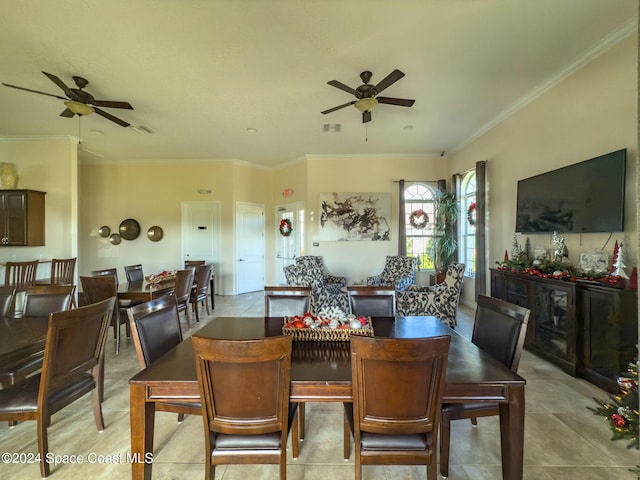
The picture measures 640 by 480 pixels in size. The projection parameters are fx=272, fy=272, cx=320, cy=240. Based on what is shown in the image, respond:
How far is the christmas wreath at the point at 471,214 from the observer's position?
4.91 metres

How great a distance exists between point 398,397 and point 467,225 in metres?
5.07

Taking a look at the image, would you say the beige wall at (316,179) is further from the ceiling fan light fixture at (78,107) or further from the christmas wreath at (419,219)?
the ceiling fan light fixture at (78,107)

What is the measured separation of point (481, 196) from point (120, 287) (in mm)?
5582

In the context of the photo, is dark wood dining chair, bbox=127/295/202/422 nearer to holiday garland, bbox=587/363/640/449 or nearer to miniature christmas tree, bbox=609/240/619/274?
holiday garland, bbox=587/363/640/449

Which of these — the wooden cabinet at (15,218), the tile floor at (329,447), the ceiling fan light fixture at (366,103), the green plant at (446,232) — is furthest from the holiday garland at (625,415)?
the wooden cabinet at (15,218)

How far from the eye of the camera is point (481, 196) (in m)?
4.52

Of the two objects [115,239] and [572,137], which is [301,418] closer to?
[572,137]

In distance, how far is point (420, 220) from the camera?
235 inches

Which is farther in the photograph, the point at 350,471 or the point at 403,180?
the point at 403,180

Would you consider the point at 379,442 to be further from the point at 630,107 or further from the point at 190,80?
the point at 190,80

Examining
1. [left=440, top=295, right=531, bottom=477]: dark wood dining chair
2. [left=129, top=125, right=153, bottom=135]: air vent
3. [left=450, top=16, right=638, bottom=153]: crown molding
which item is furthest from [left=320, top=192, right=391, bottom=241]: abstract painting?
[left=440, top=295, right=531, bottom=477]: dark wood dining chair

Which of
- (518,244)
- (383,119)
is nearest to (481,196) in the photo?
(518,244)

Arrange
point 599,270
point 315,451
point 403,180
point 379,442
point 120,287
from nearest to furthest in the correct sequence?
point 379,442 → point 315,451 → point 599,270 → point 120,287 → point 403,180

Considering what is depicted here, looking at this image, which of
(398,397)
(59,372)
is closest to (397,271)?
(398,397)
